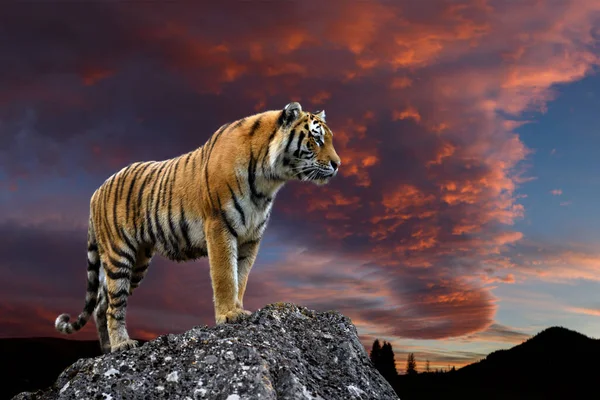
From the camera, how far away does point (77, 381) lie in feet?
19.2

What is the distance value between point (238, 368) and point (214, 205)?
3284 millimetres

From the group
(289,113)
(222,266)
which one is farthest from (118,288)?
(289,113)

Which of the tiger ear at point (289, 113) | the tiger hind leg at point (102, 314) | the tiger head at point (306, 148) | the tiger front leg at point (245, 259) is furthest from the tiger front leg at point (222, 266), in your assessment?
the tiger hind leg at point (102, 314)

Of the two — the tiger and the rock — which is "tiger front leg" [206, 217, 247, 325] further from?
the rock

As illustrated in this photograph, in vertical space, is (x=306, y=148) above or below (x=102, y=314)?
above

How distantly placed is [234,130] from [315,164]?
132cm

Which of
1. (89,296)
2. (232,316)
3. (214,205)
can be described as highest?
(214,205)

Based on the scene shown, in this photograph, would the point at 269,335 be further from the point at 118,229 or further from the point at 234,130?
the point at 118,229

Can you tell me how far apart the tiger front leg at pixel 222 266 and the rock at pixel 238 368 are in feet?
3.21

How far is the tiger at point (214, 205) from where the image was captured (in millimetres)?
8172

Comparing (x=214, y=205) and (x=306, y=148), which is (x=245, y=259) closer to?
(x=214, y=205)

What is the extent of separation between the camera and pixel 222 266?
7.98 meters

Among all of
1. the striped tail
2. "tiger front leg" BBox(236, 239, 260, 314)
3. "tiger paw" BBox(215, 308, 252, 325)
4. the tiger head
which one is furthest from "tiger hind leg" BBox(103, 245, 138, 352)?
the tiger head

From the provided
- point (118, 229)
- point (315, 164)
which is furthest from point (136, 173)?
point (315, 164)
